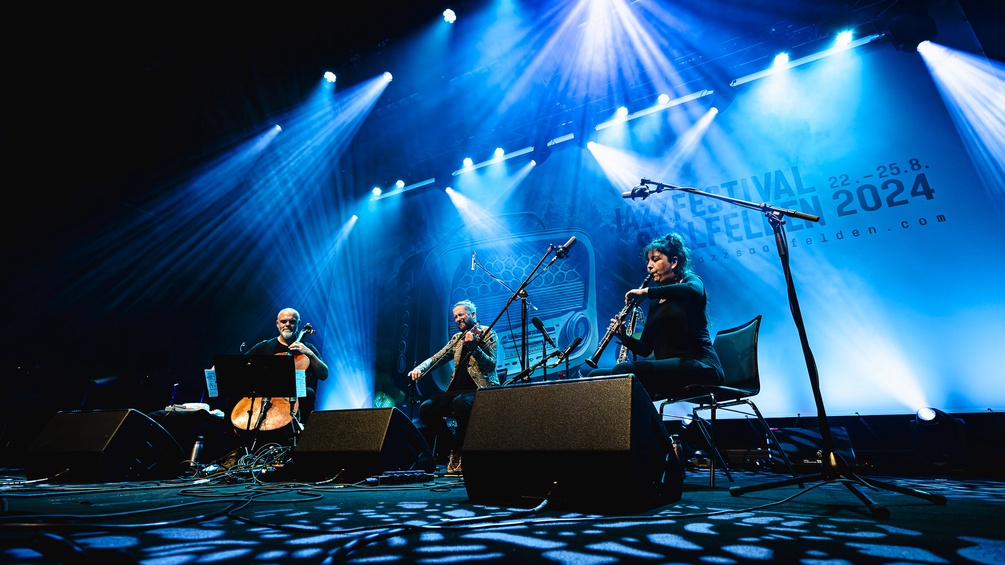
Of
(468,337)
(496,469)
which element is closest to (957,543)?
(496,469)

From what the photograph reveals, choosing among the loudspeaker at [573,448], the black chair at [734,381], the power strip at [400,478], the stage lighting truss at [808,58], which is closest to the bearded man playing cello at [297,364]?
the power strip at [400,478]

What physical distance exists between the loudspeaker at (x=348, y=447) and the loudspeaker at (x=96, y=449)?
118cm

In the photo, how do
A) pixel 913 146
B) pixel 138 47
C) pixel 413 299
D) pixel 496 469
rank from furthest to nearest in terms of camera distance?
pixel 413 299
pixel 138 47
pixel 913 146
pixel 496 469

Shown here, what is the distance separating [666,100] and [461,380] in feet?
15.4

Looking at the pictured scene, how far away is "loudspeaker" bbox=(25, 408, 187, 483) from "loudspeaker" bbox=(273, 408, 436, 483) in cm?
118

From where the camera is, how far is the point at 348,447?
3.21 metres

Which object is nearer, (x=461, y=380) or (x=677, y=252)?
(x=677, y=252)

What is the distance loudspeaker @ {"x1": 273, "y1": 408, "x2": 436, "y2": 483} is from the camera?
3168 mm

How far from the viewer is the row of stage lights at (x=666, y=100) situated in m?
5.27

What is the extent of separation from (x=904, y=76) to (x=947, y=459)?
3.89 m

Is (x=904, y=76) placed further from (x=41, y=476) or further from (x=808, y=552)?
(x=41, y=476)

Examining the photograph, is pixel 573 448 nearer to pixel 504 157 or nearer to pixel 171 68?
pixel 504 157

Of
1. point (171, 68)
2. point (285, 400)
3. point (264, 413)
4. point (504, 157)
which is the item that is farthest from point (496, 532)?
point (171, 68)

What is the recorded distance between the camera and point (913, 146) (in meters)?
4.72
